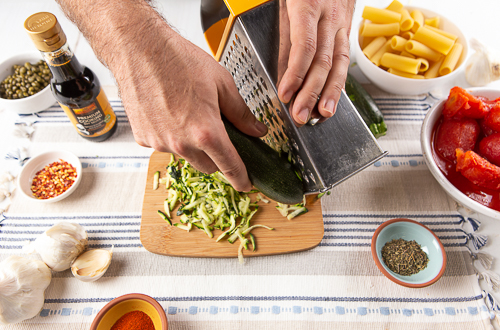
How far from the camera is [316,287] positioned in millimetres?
1204

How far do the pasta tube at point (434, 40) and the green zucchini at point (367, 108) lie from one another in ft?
1.10

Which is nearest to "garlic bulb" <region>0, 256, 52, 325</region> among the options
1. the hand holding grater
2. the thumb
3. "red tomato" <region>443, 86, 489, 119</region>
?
the thumb

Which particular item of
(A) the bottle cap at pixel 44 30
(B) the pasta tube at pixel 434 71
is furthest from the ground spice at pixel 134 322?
(B) the pasta tube at pixel 434 71

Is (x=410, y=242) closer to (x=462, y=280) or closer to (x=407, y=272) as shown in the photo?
(x=407, y=272)

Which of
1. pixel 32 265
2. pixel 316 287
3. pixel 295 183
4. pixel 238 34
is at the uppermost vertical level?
pixel 238 34

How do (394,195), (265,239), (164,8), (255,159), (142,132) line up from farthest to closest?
(164,8) < (394,195) < (265,239) < (255,159) < (142,132)

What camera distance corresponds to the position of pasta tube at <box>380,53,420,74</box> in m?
1.44

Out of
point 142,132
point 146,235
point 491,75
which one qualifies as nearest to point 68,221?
point 146,235

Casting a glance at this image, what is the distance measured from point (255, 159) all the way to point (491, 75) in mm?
1319

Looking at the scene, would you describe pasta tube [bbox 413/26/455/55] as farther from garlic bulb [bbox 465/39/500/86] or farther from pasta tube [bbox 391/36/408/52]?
garlic bulb [bbox 465/39/500/86]

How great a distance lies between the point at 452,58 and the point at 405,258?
3.13 feet

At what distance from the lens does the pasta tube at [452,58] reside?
4.77 feet

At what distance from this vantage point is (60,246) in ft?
3.83

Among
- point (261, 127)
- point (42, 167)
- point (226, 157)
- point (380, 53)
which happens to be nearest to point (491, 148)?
point (380, 53)
